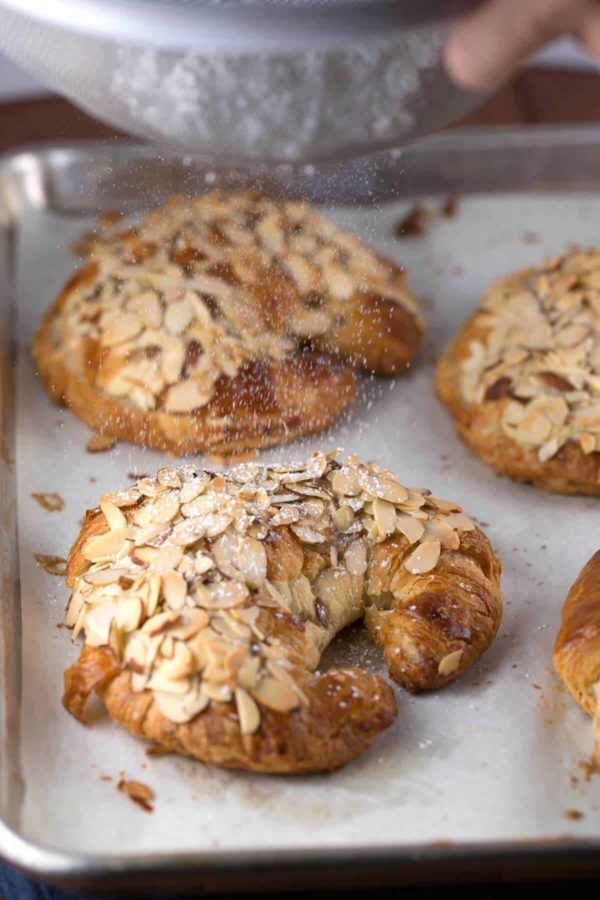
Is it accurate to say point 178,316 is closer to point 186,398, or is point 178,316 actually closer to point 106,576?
point 186,398

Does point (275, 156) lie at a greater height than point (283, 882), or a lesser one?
greater

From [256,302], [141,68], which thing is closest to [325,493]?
[256,302]

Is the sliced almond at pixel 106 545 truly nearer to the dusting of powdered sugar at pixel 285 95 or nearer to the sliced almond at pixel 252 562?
the sliced almond at pixel 252 562

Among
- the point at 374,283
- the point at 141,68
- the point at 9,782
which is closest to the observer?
the point at 141,68

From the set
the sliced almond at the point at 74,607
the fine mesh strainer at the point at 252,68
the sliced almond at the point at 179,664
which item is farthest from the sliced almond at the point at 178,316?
the fine mesh strainer at the point at 252,68

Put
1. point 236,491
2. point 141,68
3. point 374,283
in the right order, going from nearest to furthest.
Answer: point 141,68 → point 236,491 → point 374,283

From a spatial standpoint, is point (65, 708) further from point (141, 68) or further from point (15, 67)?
point (15, 67)
